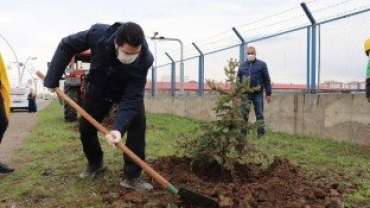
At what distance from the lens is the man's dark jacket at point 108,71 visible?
14.5ft

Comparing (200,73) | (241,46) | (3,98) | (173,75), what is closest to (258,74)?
(241,46)

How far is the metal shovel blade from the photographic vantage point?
4.09 m

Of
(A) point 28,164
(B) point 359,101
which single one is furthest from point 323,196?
(B) point 359,101

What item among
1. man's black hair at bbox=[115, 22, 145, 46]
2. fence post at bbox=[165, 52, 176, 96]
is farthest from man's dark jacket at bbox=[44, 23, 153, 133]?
fence post at bbox=[165, 52, 176, 96]

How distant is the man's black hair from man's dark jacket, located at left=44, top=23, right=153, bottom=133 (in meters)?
0.35

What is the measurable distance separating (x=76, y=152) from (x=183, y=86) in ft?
31.7

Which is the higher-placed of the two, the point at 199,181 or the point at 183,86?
the point at 183,86

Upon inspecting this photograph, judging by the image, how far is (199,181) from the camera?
4867 millimetres

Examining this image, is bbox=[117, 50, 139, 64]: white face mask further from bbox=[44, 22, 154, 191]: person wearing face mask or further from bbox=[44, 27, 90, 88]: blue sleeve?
bbox=[44, 27, 90, 88]: blue sleeve

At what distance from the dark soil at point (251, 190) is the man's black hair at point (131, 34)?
1338 millimetres

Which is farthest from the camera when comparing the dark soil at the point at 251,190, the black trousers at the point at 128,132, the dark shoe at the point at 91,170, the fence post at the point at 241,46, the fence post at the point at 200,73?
the fence post at the point at 200,73

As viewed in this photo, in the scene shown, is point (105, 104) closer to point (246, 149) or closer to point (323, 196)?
point (246, 149)

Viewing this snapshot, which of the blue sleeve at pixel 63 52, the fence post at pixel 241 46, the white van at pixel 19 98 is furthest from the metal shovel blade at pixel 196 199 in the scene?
the white van at pixel 19 98

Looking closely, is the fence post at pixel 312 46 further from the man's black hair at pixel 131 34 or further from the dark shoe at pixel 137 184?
the man's black hair at pixel 131 34
